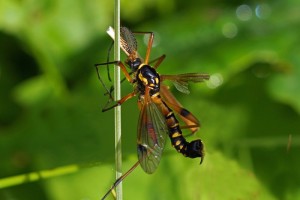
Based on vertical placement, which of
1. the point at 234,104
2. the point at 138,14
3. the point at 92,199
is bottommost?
the point at 92,199

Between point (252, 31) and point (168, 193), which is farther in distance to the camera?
point (252, 31)

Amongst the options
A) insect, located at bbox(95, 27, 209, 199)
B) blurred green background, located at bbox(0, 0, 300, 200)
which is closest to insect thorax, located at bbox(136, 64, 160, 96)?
→ insect, located at bbox(95, 27, 209, 199)

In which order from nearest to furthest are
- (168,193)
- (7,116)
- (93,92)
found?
1. (168,193)
2. (93,92)
3. (7,116)


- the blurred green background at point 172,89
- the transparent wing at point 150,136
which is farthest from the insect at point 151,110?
the blurred green background at point 172,89

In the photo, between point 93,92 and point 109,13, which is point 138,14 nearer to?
point 109,13

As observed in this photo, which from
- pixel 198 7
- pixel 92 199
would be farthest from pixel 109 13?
pixel 92 199

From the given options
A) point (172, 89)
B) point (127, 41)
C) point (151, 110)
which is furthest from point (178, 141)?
point (172, 89)

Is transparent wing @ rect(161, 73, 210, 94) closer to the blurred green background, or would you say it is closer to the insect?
the insect
